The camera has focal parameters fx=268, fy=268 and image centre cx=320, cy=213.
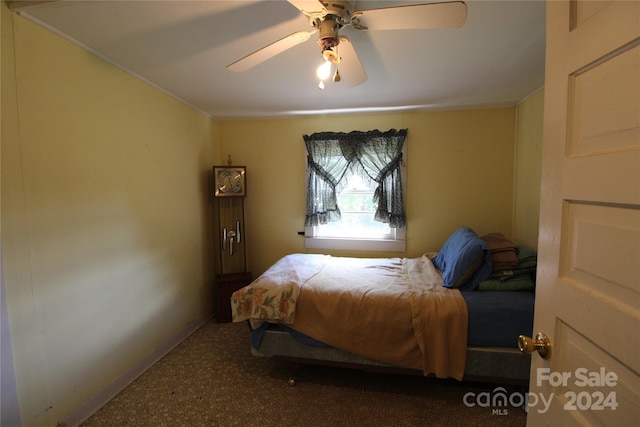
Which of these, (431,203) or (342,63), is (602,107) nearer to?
(342,63)

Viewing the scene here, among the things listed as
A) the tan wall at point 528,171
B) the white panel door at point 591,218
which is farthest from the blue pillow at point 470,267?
the white panel door at point 591,218

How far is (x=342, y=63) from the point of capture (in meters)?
1.53

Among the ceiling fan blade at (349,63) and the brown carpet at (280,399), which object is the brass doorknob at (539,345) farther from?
the ceiling fan blade at (349,63)

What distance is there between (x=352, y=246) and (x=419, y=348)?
1499 millimetres

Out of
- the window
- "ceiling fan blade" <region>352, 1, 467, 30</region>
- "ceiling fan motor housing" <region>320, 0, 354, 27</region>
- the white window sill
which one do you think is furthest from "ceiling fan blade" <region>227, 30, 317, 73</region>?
the white window sill

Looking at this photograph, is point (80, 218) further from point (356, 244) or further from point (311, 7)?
point (356, 244)

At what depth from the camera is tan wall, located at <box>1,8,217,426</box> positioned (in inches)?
53.0

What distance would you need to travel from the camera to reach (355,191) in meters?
3.11

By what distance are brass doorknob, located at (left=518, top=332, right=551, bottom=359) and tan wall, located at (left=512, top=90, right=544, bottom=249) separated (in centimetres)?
195

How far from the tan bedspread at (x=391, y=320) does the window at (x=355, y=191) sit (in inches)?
40.5

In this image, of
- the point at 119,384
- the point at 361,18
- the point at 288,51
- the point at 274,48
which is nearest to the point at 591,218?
the point at 361,18

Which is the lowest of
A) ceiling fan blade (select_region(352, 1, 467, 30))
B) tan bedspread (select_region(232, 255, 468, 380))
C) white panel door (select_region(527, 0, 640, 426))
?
tan bedspread (select_region(232, 255, 468, 380))

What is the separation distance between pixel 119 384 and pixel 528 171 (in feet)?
12.3

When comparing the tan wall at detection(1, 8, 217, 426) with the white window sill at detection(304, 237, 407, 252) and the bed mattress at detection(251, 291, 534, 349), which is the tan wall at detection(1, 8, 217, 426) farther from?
the bed mattress at detection(251, 291, 534, 349)
